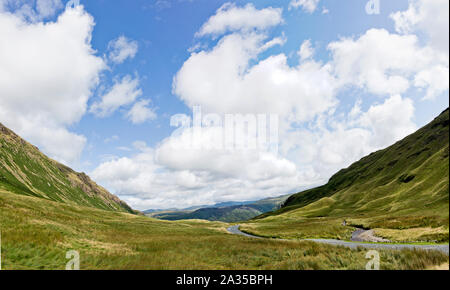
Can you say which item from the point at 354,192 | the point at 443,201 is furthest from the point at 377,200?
the point at 443,201

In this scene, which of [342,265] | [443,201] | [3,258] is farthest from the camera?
[342,265]

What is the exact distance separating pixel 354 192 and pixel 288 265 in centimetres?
17173

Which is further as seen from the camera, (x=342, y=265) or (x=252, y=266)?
(x=252, y=266)

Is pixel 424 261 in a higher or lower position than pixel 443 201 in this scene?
Answer: lower

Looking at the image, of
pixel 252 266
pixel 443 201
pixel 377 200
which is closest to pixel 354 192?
pixel 377 200

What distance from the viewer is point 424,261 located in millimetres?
11594
